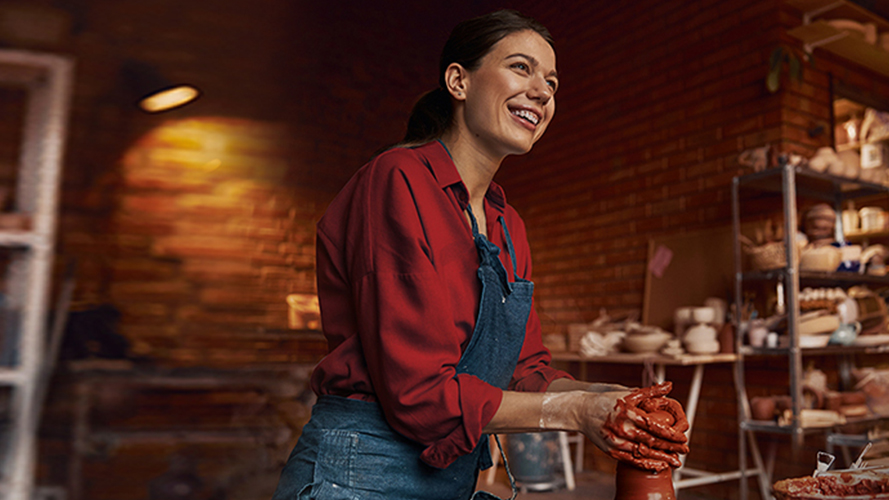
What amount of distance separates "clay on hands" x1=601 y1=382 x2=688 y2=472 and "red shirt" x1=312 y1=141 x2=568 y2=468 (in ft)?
0.60

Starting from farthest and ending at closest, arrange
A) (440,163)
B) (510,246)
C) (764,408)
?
(764,408)
(510,246)
(440,163)

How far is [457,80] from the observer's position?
1312 millimetres

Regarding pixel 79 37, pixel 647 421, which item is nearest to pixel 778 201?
pixel 647 421

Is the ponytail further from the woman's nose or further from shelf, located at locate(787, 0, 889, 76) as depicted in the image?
shelf, located at locate(787, 0, 889, 76)

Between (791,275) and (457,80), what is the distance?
2.42m

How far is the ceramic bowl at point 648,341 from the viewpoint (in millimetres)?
3674

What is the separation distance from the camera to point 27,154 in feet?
9.50

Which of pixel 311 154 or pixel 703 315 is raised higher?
pixel 311 154

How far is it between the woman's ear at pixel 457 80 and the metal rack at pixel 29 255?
2.26 metres

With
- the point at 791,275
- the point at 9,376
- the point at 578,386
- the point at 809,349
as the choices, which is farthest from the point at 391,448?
the point at 809,349

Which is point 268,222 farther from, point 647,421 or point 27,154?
point 647,421

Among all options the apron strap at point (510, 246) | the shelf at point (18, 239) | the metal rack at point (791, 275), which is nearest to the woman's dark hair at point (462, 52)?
the apron strap at point (510, 246)

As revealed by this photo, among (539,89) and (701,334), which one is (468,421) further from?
(701,334)

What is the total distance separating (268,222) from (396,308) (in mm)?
3066
